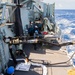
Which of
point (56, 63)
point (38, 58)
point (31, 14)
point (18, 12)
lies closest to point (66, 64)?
point (56, 63)

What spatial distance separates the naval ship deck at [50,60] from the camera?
1100 cm

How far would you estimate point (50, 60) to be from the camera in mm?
12992

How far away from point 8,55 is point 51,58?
288cm

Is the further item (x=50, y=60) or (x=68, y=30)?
(x=68, y=30)

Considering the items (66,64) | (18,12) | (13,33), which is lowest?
(66,64)

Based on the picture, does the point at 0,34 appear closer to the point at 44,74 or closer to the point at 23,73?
the point at 23,73

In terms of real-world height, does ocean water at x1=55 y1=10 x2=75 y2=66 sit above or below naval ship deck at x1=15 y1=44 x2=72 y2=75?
below

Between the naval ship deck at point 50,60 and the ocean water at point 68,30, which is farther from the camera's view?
the ocean water at point 68,30

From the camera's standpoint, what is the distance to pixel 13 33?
14.2m

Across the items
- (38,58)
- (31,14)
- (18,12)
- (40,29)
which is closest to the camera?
(38,58)

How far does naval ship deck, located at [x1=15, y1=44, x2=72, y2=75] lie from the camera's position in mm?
11000

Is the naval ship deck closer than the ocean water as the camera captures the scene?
Yes

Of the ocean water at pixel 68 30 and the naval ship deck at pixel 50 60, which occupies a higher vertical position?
the naval ship deck at pixel 50 60

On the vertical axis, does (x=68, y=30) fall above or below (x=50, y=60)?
below
